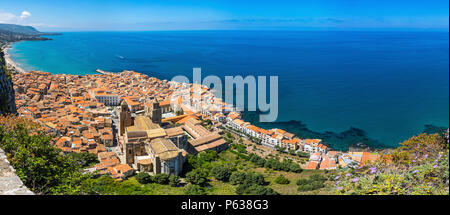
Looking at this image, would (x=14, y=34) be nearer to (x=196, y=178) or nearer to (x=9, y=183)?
(x=196, y=178)

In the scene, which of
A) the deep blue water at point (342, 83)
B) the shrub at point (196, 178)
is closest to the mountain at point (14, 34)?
the deep blue water at point (342, 83)

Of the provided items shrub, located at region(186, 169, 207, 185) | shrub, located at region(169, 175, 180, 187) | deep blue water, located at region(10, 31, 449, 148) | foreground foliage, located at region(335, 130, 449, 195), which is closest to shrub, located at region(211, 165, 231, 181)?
shrub, located at region(186, 169, 207, 185)

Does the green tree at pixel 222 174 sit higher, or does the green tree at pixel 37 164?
the green tree at pixel 37 164

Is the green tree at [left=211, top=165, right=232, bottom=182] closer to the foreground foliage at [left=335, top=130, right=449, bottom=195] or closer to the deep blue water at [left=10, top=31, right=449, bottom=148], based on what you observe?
the foreground foliage at [left=335, top=130, right=449, bottom=195]

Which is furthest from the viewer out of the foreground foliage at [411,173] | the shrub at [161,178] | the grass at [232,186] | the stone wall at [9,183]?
the shrub at [161,178]

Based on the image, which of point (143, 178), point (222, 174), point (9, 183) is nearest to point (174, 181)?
point (143, 178)

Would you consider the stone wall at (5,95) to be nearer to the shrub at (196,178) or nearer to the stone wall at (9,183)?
the shrub at (196,178)
